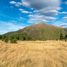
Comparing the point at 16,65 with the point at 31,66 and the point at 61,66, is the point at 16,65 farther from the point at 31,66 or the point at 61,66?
the point at 61,66

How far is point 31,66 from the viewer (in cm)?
1044

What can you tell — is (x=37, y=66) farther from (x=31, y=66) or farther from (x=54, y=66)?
(x=54, y=66)

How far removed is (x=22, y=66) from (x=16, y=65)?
0.46 meters

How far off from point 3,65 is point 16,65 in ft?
2.54

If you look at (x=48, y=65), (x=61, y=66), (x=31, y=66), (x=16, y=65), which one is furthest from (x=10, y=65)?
(x=61, y=66)

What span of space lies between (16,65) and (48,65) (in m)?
1.94

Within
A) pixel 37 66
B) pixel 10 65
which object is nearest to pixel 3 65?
pixel 10 65

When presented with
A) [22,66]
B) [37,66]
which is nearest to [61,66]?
[37,66]

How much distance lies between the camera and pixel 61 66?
10.5 meters

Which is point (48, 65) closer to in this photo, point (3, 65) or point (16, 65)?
point (16, 65)

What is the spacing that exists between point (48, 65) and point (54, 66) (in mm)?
463

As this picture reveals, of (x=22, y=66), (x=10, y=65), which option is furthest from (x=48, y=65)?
(x=10, y=65)

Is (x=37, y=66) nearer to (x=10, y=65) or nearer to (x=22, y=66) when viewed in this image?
(x=22, y=66)

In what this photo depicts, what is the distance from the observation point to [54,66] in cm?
1030
